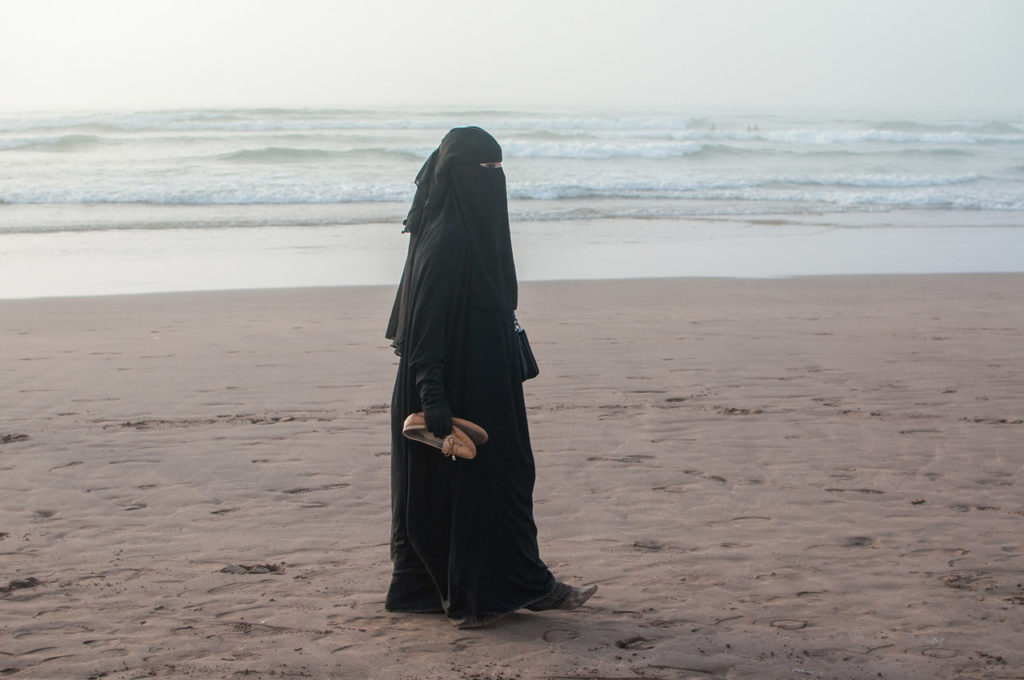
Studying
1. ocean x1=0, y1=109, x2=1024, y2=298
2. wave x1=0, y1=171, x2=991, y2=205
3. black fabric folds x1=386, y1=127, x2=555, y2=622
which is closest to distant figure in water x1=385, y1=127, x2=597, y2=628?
black fabric folds x1=386, y1=127, x2=555, y2=622

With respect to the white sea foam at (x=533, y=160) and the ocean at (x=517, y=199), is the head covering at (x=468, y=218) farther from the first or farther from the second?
the white sea foam at (x=533, y=160)

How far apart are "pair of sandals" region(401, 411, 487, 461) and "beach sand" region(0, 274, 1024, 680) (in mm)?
647

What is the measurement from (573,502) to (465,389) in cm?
161

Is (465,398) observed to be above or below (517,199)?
below

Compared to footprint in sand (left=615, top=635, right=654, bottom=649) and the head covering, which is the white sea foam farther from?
footprint in sand (left=615, top=635, right=654, bottom=649)

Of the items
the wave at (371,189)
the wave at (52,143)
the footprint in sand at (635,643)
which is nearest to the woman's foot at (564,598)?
the footprint in sand at (635,643)

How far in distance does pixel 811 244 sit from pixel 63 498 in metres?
12.1

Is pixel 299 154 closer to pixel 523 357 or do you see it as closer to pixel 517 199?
pixel 517 199

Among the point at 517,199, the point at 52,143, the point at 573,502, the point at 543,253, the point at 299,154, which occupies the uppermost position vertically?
the point at 52,143

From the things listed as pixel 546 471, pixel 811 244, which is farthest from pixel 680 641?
pixel 811 244

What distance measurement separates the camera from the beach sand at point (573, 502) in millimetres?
2994

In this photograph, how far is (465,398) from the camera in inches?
119

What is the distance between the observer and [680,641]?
304 centimetres

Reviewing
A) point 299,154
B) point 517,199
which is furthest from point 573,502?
point 299,154
